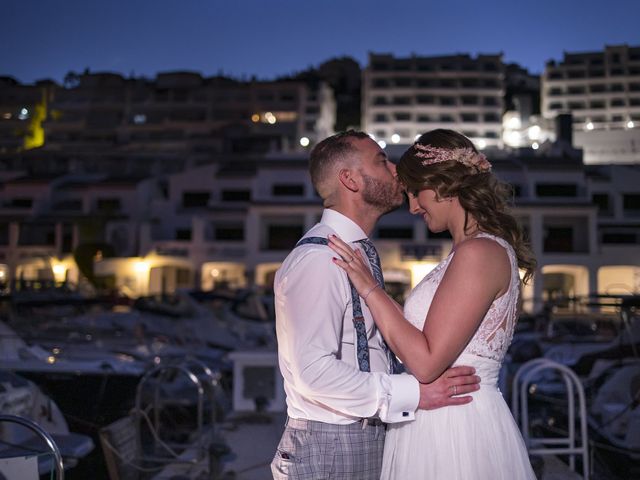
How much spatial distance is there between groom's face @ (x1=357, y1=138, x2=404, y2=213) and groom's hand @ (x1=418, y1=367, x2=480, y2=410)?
0.78m

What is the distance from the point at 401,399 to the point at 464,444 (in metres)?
0.33

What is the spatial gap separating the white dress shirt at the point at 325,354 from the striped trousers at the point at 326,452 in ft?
0.15

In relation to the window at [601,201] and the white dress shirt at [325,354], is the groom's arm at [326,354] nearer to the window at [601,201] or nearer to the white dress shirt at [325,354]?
the white dress shirt at [325,354]

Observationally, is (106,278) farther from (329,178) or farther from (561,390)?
(329,178)

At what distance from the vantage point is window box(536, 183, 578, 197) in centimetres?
3728

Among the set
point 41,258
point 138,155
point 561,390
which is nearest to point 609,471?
point 561,390

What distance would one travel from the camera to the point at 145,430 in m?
9.97

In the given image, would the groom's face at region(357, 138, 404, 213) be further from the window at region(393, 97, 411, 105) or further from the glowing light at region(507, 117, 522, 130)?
the window at region(393, 97, 411, 105)

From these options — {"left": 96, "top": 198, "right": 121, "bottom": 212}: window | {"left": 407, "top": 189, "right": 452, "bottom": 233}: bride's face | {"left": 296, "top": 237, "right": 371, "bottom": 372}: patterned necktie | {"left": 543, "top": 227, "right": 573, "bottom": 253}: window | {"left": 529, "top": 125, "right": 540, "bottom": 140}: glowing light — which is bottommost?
{"left": 296, "top": 237, "right": 371, "bottom": 372}: patterned necktie

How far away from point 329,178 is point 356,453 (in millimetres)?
1122

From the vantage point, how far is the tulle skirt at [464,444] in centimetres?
256

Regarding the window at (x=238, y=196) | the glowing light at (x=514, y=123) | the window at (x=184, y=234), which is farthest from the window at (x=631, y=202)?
the glowing light at (x=514, y=123)

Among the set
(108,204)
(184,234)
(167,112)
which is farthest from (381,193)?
(167,112)

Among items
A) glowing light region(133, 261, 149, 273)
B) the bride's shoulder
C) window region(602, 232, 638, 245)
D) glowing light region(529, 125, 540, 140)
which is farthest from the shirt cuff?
glowing light region(529, 125, 540, 140)
